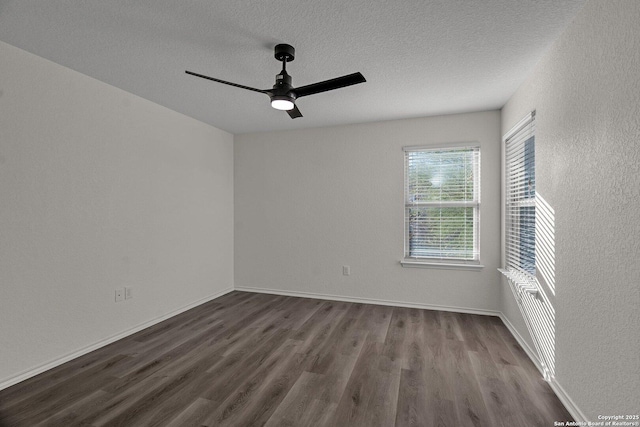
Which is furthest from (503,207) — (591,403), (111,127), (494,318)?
(111,127)

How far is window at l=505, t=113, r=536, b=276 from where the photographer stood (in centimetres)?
266

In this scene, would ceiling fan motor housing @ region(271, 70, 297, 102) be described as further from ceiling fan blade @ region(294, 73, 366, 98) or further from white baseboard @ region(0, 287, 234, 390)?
white baseboard @ region(0, 287, 234, 390)

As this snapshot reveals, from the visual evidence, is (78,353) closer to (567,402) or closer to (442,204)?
(567,402)

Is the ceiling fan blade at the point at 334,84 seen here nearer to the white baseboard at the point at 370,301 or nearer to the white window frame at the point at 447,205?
the white window frame at the point at 447,205

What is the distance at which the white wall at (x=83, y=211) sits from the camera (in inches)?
86.6

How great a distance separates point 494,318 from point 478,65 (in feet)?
9.04

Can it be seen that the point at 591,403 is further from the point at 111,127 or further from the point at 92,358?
the point at 111,127

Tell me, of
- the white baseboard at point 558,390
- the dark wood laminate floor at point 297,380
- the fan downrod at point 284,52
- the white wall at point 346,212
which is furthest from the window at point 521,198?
the fan downrod at point 284,52

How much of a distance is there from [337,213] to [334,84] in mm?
2369

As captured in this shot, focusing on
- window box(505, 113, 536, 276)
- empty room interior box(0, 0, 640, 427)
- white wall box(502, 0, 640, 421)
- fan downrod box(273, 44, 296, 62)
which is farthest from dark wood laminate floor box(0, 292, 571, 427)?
fan downrod box(273, 44, 296, 62)

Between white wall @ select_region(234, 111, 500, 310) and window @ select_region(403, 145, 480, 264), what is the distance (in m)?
0.11

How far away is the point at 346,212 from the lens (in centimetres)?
417

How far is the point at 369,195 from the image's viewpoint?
406 centimetres

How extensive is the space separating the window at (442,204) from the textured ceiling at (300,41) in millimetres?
870
